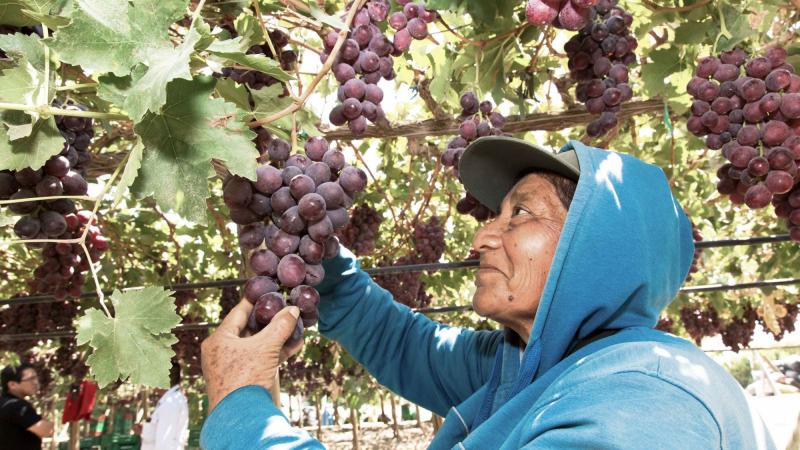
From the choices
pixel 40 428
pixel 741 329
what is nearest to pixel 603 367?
pixel 40 428

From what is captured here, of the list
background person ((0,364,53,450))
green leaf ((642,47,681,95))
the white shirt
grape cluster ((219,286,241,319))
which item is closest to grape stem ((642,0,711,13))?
green leaf ((642,47,681,95))

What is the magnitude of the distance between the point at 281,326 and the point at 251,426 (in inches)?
8.1

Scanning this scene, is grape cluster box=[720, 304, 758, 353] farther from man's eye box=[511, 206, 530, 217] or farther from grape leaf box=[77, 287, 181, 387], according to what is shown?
grape leaf box=[77, 287, 181, 387]

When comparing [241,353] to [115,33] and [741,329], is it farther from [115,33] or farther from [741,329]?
[741,329]

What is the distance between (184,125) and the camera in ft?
4.31

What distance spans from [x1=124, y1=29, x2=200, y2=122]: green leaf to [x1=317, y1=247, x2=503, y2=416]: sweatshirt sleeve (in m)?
1.03

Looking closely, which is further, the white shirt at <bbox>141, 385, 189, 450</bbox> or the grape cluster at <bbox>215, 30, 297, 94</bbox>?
the white shirt at <bbox>141, 385, 189, 450</bbox>

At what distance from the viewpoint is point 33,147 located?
1417 millimetres

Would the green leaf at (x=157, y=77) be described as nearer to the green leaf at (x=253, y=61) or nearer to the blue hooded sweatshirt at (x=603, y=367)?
the green leaf at (x=253, y=61)

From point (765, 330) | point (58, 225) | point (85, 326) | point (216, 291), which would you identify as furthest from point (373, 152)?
point (765, 330)

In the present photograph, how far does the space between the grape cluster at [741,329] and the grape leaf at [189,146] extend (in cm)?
901

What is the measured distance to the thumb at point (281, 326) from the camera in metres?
1.30

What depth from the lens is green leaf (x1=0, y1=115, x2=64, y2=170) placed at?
1.39 meters

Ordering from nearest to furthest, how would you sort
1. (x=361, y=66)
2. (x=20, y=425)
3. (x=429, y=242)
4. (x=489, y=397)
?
(x=361, y=66) → (x=489, y=397) → (x=429, y=242) → (x=20, y=425)
